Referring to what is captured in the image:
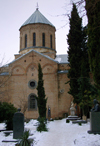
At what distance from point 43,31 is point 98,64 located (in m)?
17.8

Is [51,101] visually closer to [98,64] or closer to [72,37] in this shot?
[72,37]

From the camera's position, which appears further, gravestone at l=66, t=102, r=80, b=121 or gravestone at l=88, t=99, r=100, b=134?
gravestone at l=66, t=102, r=80, b=121

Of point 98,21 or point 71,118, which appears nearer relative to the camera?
point 98,21

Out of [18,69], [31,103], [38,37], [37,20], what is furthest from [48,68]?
[37,20]

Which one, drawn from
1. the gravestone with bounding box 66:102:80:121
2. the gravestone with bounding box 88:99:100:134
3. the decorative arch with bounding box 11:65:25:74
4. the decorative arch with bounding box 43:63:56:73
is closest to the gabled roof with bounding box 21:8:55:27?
the decorative arch with bounding box 11:65:25:74

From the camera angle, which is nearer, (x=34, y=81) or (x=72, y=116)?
(x=72, y=116)

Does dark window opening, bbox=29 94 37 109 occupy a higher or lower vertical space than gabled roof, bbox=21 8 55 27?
lower

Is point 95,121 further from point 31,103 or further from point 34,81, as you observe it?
point 34,81

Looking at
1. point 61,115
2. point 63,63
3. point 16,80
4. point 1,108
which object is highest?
point 63,63

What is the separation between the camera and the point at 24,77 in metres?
21.1

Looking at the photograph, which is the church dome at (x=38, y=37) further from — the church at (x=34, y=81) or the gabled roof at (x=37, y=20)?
the church at (x=34, y=81)

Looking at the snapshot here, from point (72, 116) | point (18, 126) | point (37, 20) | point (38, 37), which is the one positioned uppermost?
point (37, 20)

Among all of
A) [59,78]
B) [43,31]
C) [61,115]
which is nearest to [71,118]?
[61,115]

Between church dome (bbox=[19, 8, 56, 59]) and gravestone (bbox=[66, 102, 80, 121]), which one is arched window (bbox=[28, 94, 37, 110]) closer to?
gravestone (bbox=[66, 102, 80, 121])
